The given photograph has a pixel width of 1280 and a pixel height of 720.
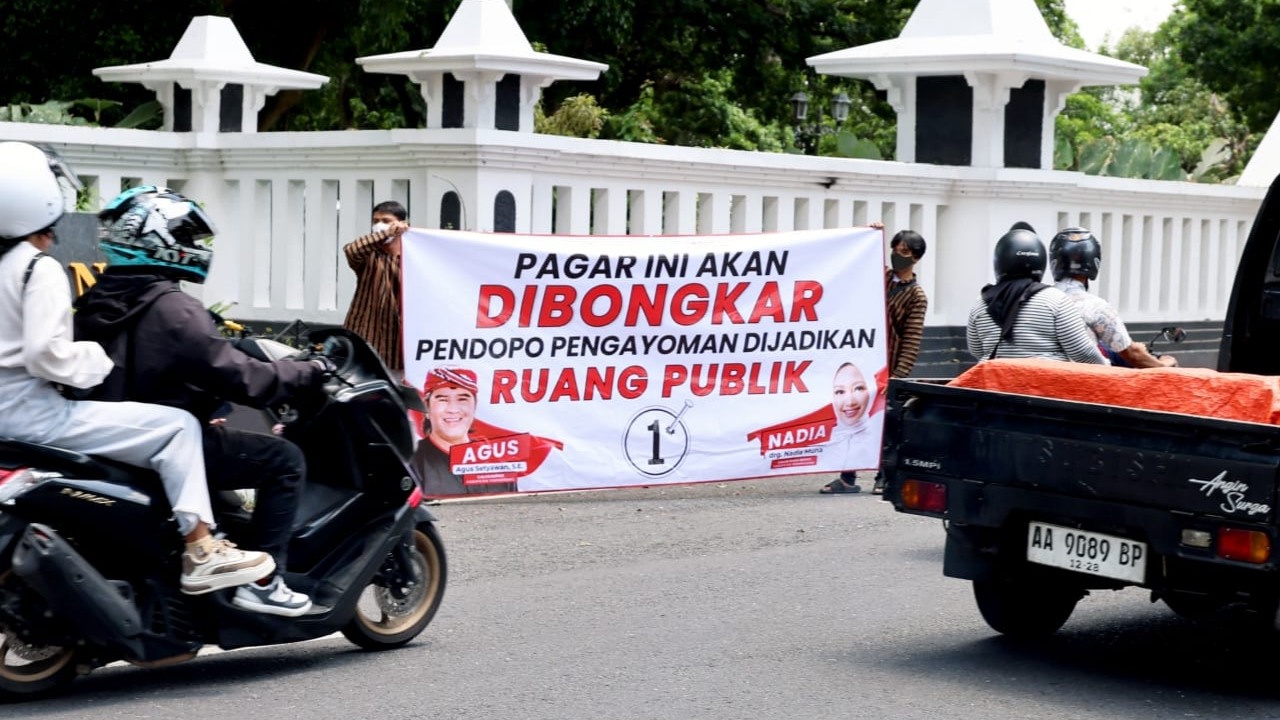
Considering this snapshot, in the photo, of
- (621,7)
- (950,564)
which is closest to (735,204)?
(950,564)

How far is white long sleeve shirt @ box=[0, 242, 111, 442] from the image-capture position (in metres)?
5.96

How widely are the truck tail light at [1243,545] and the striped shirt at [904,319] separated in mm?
5905

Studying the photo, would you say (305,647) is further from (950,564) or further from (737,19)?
(737,19)

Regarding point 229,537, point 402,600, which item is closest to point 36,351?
point 229,537

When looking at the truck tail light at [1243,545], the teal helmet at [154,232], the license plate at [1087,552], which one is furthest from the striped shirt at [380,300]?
the truck tail light at [1243,545]

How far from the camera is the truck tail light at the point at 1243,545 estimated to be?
610 centimetres

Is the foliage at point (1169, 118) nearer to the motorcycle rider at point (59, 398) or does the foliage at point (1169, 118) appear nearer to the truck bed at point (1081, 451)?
the truck bed at point (1081, 451)

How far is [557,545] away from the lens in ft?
31.8

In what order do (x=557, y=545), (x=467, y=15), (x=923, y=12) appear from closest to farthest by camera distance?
(x=557, y=545) → (x=467, y=15) → (x=923, y=12)

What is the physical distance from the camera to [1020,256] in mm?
8703

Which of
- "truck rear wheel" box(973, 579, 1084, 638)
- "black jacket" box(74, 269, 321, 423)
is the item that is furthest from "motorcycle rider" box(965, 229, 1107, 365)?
"black jacket" box(74, 269, 321, 423)

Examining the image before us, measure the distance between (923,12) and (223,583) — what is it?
10.6m

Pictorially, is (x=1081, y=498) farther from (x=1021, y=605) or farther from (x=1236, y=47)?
(x=1236, y=47)

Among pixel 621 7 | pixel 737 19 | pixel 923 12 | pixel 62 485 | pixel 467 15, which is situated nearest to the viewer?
pixel 62 485
